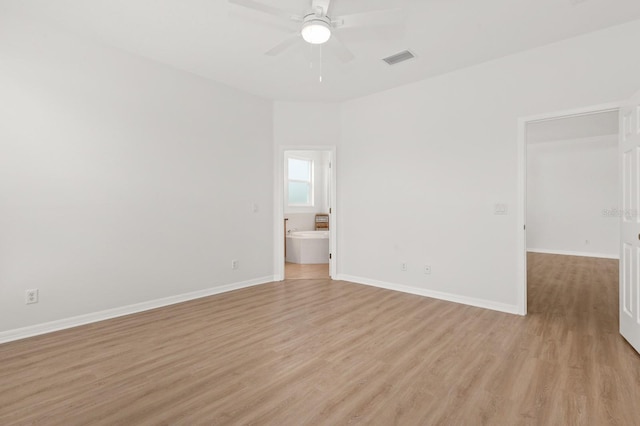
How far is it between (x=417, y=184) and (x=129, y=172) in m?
3.53

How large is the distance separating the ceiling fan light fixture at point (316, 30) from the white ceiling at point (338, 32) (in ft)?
1.07

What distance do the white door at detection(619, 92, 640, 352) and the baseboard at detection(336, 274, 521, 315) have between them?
0.92 m

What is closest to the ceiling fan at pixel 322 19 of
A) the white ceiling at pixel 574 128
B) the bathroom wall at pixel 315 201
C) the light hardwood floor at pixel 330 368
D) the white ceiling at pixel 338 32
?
the white ceiling at pixel 338 32

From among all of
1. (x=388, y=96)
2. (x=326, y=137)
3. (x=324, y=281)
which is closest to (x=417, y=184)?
(x=388, y=96)

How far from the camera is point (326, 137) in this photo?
5016 millimetres

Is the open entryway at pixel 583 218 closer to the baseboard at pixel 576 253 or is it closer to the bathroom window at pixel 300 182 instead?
the baseboard at pixel 576 253

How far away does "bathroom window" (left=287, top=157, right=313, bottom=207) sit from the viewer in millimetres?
7914

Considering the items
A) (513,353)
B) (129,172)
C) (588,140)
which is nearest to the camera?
(513,353)

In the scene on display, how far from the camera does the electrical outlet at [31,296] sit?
2.79 m

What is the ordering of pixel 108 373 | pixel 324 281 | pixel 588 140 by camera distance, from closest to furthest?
pixel 108 373, pixel 324 281, pixel 588 140

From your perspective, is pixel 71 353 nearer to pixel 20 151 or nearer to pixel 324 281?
pixel 20 151

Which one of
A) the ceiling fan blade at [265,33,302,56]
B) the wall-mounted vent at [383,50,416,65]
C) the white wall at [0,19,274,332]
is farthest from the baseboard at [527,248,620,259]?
the ceiling fan blade at [265,33,302,56]

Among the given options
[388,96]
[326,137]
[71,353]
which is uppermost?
[388,96]

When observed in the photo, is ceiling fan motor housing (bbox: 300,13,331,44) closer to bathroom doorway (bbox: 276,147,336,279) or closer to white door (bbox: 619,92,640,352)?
white door (bbox: 619,92,640,352)
